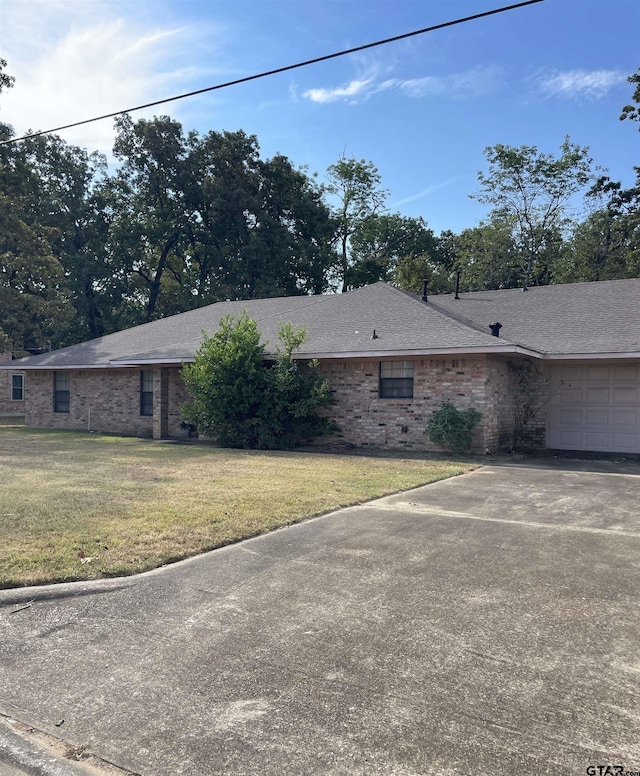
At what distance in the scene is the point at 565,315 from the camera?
54.5 feet

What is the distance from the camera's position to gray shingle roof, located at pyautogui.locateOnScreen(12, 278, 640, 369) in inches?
567

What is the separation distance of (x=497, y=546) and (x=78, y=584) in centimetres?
379

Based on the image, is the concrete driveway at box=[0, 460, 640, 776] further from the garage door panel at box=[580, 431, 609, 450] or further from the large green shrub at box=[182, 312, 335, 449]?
the garage door panel at box=[580, 431, 609, 450]

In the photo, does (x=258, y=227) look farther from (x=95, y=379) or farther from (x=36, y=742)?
(x=36, y=742)

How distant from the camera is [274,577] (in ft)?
16.3

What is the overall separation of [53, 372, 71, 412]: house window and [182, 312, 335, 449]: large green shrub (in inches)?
341

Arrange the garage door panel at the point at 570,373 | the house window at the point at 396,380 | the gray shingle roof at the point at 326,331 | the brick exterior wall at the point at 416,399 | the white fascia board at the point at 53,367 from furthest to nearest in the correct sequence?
the white fascia board at the point at 53,367
the garage door panel at the point at 570,373
the house window at the point at 396,380
the gray shingle roof at the point at 326,331
the brick exterior wall at the point at 416,399

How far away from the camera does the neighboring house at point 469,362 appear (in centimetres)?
1426

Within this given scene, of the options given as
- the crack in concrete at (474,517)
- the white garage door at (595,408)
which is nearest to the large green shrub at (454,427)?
the white garage door at (595,408)

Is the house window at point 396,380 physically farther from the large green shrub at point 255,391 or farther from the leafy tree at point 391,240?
the leafy tree at point 391,240

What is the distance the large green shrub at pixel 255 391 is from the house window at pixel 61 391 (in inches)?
341

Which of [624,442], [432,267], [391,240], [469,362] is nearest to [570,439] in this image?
[624,442]

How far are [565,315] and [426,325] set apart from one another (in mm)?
4098

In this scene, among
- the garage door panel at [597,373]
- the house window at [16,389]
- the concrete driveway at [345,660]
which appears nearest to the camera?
the concrete driveway at [345,660]
